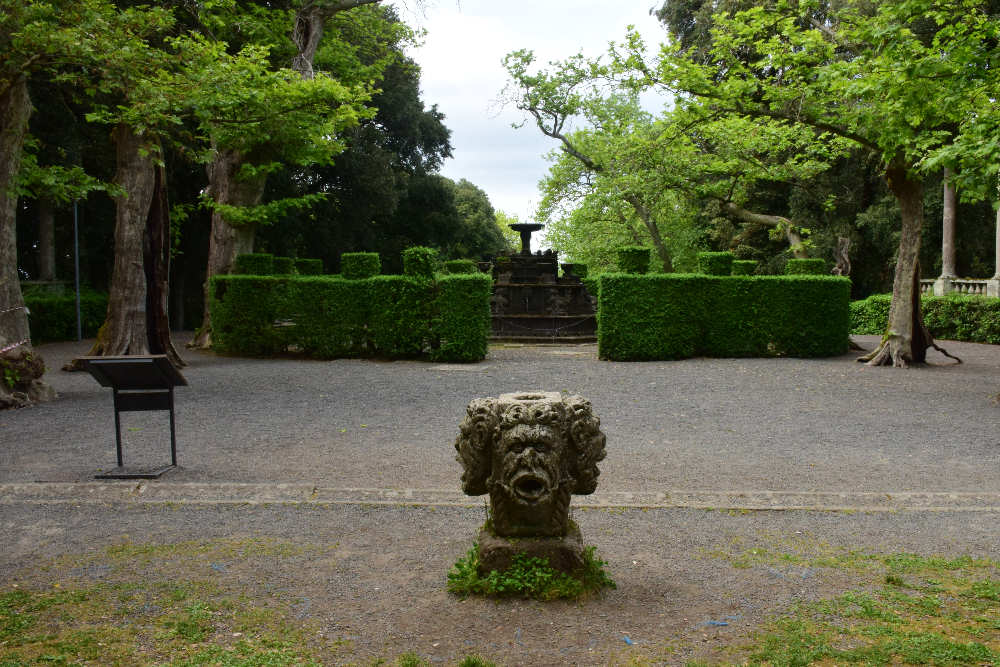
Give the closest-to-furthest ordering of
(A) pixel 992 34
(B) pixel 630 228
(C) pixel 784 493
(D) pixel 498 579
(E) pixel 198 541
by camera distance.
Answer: (D) pixel 498 579
(E) pixel 198 541
(C) pixel 784 493
(A) pixel 992 34
(B) pixel 630 228

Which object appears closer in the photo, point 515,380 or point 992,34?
point 992,34

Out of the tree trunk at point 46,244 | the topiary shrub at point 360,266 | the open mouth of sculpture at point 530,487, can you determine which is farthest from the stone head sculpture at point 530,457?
the tree trunk at point 46,244

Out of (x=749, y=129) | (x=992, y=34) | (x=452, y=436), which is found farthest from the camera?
(x=749, y=129)

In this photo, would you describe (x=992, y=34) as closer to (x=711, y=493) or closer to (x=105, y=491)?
(x=711, y=493)

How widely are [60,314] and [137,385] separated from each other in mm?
18249

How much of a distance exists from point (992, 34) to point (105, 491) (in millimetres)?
11246

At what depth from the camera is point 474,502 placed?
5.67m

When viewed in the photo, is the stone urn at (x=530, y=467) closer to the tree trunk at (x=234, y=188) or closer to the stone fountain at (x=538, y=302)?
the tree trunk at (x=234, y=188)

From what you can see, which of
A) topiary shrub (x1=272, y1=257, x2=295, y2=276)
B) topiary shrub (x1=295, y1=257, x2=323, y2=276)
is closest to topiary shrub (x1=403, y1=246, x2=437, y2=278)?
topiary shrub (x1=272, y1=257, x2=295, y2=276)

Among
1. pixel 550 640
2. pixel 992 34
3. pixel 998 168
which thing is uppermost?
pixel 992 34

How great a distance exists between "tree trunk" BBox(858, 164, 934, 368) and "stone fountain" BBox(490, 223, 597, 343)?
8432mm

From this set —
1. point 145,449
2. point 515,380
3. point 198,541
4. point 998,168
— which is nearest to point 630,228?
point 515,380

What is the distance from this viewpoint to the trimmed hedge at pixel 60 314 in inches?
835

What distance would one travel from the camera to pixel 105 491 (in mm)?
5977
